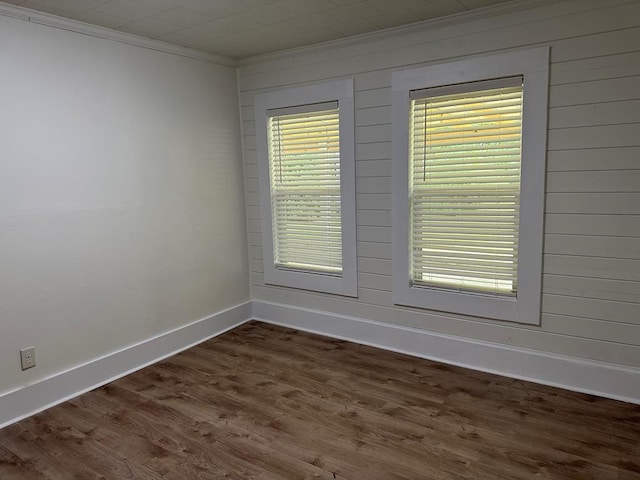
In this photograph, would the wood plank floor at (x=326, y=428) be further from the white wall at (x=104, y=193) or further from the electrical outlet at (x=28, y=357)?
the white wall at (x=104, y=193)

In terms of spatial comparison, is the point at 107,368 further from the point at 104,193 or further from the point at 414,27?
the point at 414,27

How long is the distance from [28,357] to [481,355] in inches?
115

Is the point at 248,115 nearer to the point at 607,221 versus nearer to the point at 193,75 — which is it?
the point at 193,75

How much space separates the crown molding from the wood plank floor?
2.37 m

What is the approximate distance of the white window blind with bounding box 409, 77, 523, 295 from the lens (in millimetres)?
2881

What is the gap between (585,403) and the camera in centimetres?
264

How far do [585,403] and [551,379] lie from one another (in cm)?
26

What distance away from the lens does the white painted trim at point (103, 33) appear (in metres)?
2.54

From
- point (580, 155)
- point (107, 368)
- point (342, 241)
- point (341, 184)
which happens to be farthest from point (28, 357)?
point (580, 155)

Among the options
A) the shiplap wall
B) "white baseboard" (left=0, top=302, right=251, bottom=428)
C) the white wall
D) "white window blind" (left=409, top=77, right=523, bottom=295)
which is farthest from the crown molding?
"white baseboard" (left=0, top=302, right=251, bottom=428)

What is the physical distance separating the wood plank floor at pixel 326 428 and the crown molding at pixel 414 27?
2368 millimetres

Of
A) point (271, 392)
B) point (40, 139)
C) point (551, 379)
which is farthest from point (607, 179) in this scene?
point (40, 139)

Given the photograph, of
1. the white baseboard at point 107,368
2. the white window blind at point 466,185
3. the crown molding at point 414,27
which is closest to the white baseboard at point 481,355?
the white window blind at point 466,185

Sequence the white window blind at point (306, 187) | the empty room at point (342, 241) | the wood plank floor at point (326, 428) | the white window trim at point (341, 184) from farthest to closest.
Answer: the white window blind at point (306, 187)
the white window trim at point (341, 184)
the empty room at point (342, 241)
the wood plank floor at point (326, 428)
